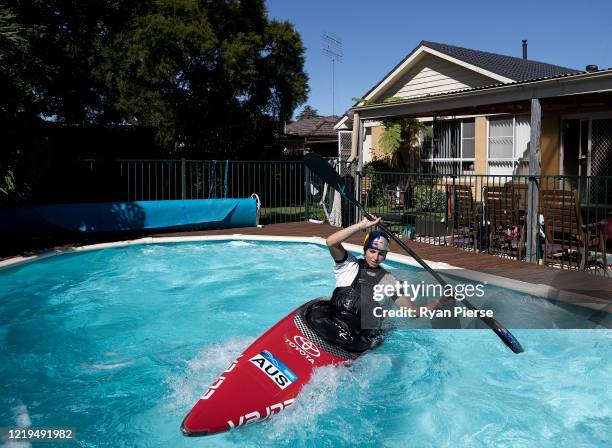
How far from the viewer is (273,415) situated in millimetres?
4254

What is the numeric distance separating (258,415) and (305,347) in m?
0.82

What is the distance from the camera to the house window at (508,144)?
14453 millimetres

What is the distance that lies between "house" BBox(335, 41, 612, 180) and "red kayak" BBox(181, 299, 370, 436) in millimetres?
5791

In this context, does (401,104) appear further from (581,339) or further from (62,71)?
(62,71)

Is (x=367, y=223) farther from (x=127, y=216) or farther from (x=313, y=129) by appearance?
(x=313, y=129)

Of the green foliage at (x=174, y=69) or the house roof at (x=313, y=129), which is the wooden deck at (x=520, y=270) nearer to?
the green foliage at (x=174, y=69)

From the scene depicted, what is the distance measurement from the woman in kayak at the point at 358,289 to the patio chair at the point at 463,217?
515 centimetres

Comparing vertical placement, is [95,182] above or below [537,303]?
above

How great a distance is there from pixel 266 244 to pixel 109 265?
10.9 ft

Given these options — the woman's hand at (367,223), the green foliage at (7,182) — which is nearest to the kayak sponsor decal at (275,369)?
the woman's hand at (367,223)

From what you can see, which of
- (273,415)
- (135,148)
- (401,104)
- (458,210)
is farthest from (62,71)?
(273,415)

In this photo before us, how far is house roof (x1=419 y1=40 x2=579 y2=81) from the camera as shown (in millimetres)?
15453

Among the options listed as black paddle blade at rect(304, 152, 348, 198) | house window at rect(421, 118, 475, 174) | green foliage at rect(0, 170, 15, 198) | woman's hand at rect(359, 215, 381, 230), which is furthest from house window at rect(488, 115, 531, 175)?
green foliage at rect(0, 170, 15, 198)

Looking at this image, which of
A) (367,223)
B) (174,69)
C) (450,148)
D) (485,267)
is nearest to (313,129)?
(174,69)
